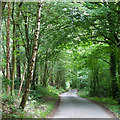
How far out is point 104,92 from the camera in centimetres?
2178

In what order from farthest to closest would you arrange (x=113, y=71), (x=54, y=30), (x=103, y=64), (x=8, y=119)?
(x=103, y=64)
(x=113, y=71)
(x=54, y=30)
(x=8, y=119)

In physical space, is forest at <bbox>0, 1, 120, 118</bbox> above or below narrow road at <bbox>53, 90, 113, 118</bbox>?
above

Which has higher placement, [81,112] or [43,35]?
[43,35]

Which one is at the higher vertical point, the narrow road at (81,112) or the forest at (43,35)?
the forest at (43,35)

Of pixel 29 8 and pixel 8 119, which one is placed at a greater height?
pixel 29 8

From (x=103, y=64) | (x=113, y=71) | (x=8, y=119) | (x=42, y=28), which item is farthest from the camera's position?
(x=103, y=64)

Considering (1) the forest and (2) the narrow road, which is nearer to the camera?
(1) the forest

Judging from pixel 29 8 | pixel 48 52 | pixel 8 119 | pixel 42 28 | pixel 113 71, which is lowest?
pixel 8 119

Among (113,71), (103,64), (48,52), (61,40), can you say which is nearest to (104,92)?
(103,64)

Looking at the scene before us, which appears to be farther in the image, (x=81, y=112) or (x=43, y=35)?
(x=43, y=35)

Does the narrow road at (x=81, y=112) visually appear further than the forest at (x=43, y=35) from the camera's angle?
Yes

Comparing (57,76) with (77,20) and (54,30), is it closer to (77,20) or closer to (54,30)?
(54,30)

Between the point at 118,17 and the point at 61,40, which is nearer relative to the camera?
the point at 118,17

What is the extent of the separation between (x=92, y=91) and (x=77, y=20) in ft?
49.4
